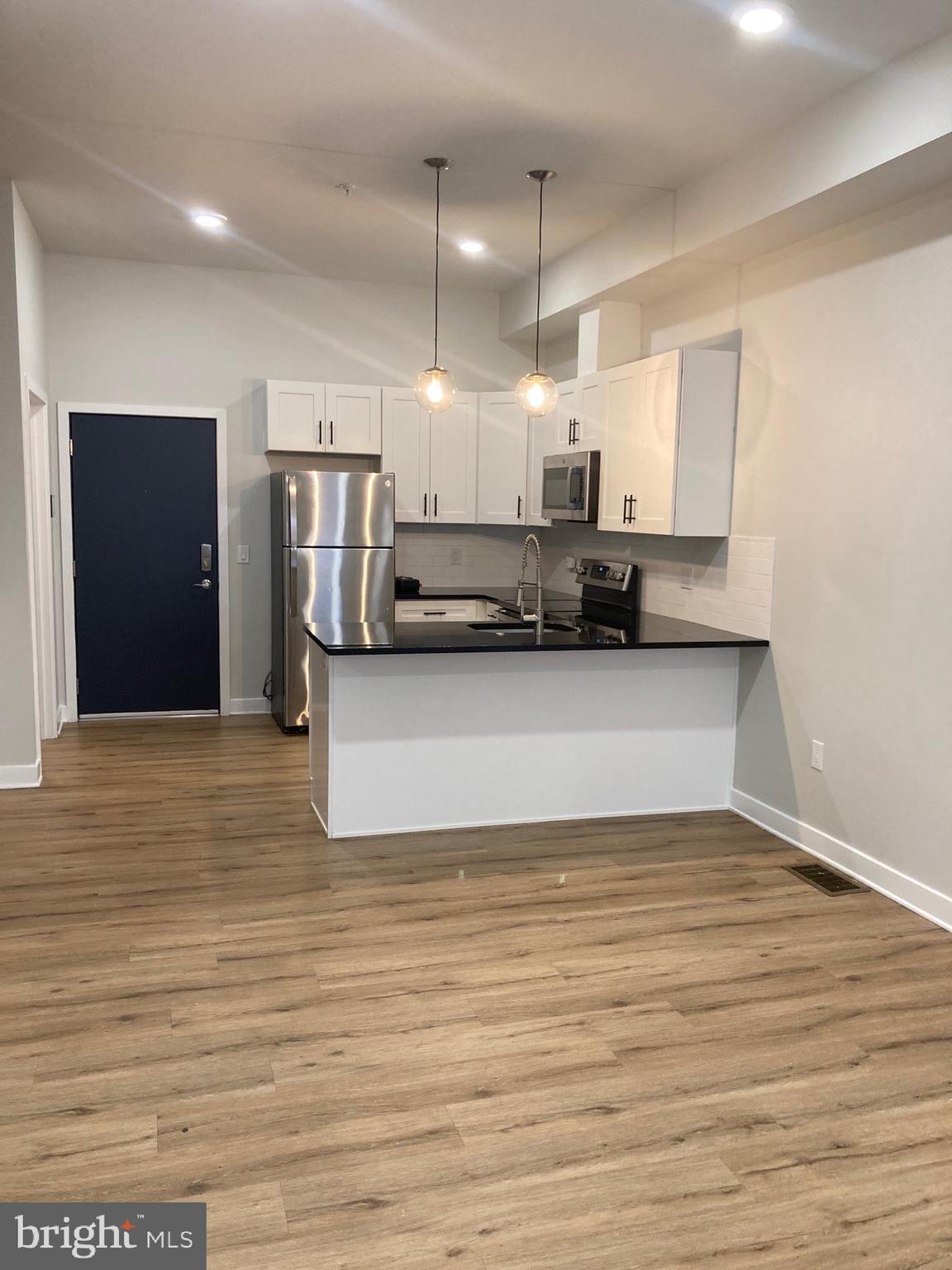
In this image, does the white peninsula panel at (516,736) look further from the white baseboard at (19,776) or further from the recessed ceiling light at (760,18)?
the recessed ceiling light at (760,18)

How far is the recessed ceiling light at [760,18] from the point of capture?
9.27 ft

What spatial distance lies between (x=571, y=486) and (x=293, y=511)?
1685 mm

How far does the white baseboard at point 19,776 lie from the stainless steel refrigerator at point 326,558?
5.27 ft

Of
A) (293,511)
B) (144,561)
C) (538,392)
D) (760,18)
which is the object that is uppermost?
(760,18)

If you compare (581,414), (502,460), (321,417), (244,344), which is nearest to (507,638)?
(581,414)

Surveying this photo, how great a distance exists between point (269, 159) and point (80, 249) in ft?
7.59

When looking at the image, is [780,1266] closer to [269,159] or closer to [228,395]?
[269,159]

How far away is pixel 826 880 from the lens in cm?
392

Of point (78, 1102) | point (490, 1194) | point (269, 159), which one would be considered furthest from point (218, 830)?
point (269, 159)

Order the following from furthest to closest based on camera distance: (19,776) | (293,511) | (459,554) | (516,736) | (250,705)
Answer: (459,554) → (250,705) → (293,511) → (19,776) → (516,736)

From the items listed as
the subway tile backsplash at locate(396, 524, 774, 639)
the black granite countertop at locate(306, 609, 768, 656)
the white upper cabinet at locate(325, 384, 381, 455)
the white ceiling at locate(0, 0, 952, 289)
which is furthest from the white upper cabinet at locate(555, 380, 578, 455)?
the black granite countertop at locate(306, 609, 768, 656)

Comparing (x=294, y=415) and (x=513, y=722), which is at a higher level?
(x=294, y=415)

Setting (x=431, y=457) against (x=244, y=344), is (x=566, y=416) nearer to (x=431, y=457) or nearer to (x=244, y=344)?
(x=431, y=457)

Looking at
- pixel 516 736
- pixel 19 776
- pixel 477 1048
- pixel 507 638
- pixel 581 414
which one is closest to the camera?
pixel 477 1048
